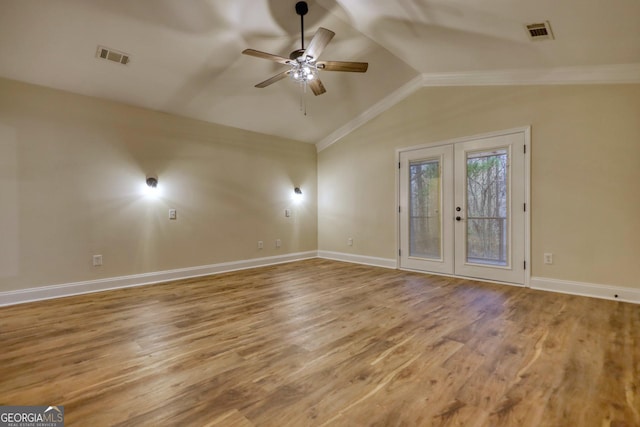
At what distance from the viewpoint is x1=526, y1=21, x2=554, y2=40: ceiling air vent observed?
296 centimetres

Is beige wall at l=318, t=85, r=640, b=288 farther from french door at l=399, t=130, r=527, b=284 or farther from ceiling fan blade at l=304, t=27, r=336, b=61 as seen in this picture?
ceiling fan blade at l=304, t=27, r=336, b=61

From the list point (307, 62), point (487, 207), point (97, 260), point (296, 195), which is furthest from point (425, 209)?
point (97, 260)

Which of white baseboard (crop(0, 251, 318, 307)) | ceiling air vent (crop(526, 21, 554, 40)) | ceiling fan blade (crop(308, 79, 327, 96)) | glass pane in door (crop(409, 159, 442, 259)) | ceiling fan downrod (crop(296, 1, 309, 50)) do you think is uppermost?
ceiling fan downrod (crop(296, 1, 309, 50))

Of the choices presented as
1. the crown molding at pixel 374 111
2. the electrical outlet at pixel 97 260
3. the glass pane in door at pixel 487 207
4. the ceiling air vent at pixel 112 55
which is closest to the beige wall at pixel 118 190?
the electrical outlet at pixel 97 260

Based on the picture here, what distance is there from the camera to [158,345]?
2.41 meters

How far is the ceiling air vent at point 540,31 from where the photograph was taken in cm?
296

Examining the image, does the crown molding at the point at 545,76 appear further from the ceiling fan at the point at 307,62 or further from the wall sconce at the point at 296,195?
the wall sconce at the point at 296,195

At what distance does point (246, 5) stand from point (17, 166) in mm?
3154

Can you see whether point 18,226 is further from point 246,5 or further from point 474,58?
point 474,58

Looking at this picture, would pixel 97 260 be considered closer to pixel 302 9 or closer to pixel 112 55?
pixel 112 55

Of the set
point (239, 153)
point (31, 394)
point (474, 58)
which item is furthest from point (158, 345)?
point (474, 58)

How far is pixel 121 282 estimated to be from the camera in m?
4.18

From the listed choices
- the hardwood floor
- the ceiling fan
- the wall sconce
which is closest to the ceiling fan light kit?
the ceiling fan

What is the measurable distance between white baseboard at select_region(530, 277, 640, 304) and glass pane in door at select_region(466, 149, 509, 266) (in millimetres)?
465
